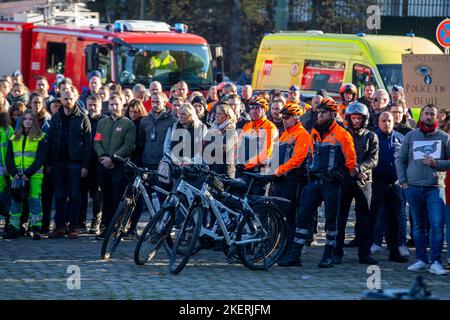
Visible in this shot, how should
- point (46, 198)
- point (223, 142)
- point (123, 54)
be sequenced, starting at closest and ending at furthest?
point (223, 142)
point (46, 198)
point (123, 54)

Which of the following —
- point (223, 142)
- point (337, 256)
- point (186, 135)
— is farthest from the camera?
point (186, 135)

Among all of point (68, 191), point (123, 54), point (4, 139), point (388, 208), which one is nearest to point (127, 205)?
point (68, 191)

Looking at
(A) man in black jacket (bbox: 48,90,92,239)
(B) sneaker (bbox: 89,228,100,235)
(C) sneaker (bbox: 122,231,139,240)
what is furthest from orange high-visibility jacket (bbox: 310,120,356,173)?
(B) sneaker (bbox: 89,228,100,235)

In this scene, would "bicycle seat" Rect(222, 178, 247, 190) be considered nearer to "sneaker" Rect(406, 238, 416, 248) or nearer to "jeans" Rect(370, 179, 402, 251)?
"jeans" Rect(370, 179, 402, 251)

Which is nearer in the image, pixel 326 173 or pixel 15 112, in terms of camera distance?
pixel 326 173

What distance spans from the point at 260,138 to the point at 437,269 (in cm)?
A: 255

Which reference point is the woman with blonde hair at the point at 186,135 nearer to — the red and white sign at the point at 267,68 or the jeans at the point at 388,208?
the jeans at the point at 388,208

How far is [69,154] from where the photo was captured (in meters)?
14.1

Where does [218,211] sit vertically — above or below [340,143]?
below

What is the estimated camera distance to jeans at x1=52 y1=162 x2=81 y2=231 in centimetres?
1407

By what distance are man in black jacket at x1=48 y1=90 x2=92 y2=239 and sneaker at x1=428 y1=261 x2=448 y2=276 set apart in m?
4.84

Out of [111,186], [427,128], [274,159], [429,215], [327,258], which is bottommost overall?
[327,258]

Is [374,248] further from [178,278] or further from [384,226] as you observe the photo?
[178,278]

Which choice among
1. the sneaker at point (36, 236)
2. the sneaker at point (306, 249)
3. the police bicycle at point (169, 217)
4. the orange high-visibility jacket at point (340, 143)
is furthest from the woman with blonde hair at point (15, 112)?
the orange high-visibility jacket at point (340, 143)
